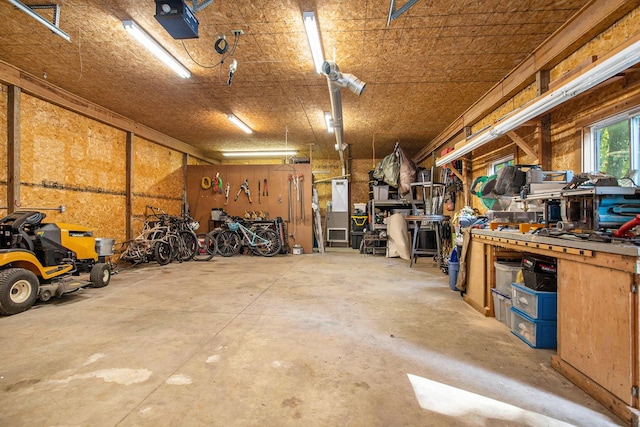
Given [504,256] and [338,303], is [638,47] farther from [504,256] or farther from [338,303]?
[338,303]

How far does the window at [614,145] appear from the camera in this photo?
2.50 metres

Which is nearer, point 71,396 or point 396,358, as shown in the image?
point 71,396

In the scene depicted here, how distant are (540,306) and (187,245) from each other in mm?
6485

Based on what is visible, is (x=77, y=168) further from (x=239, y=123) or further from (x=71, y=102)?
(x=239, y=123)

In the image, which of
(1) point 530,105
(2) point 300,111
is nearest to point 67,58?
(2) point 300,111

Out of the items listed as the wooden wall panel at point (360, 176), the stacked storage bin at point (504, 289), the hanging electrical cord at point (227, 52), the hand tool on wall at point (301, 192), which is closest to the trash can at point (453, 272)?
the stacked storage bin at point (504, 289)

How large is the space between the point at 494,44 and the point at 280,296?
400 cm

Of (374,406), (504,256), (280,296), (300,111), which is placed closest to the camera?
(374,406)

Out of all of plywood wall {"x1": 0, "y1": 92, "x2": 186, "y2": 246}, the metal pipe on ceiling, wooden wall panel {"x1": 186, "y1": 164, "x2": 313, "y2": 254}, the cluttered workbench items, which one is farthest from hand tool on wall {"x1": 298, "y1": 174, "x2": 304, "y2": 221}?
the cluttered workbench items

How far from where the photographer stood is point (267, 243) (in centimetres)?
721

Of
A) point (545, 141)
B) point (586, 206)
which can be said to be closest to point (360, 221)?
point (545, 141)

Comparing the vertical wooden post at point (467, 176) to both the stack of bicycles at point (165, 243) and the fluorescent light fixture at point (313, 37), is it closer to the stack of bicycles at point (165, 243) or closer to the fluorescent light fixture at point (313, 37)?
the fluorescent light fixture at point (313, 37)

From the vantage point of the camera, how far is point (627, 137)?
2.58 meters

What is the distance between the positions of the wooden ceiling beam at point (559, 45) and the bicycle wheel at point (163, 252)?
263 inches
